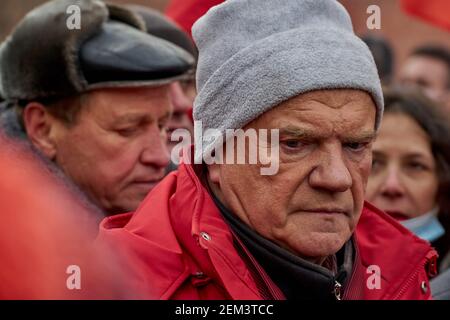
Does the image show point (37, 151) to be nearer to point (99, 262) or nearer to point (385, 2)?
point (99, 262)

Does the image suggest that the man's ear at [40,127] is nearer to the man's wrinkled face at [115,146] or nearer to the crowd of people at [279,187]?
the man's wrinkled face at [115,146]

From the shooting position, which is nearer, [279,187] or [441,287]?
[279,187]

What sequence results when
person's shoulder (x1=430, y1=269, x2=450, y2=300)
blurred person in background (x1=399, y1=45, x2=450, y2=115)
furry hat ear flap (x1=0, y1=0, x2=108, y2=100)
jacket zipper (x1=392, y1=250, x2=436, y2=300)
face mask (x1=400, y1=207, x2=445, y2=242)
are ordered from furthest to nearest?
blurred person in background (x1=399, y1=45, x2=450, y2=115)
face mask (x1=400, y1=207, x2=445, y2=242)
furry hat ear flap (x1=0, y1=0, x2=108, y2=100)
person's shoulder (x1=430, y1=269, x2=450, y2=300)
jacket zipper (x1=392, y1=250, x2=436, y2=300)

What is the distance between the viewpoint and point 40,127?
11.8 feet

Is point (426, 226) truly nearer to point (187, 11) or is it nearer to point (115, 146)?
point (115, 146)

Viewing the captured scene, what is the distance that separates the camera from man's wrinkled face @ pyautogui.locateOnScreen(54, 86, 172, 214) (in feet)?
11.4

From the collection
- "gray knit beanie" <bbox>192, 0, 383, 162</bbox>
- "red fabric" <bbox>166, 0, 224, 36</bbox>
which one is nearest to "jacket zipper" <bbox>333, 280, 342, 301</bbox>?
"gray knit beanie" <bbox>192, 0, 383, 162</bbox>

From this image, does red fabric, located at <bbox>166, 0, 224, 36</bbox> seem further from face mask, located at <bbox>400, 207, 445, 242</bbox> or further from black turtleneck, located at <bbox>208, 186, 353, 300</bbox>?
black turtleneck, located at <bbox>208, 186, 353, 300</bbox>

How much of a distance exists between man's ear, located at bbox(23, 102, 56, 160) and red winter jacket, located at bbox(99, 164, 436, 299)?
1.12 meters

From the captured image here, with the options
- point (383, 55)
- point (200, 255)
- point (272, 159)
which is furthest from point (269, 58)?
point (383, 55)

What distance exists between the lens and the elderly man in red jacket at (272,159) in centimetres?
224

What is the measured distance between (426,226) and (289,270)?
1721mm

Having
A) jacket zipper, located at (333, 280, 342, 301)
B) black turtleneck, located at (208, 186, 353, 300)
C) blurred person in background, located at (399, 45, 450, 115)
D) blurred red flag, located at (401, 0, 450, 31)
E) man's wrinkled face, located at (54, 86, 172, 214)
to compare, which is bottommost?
blurred person in background, located at (399, 45, 450, 115)

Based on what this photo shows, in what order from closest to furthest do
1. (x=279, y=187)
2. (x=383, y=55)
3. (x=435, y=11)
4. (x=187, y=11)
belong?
(x=279, y=187) → (x=187, y=11) → (x=435, y=11) → (x=383, y=55)
